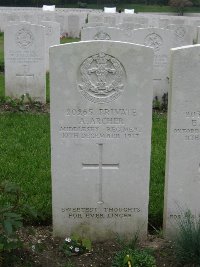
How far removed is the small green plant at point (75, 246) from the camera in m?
4.14

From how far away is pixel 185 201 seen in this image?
4316 millimetres

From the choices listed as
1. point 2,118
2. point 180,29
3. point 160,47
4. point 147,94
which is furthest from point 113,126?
point 180,29

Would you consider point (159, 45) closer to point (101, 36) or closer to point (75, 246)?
point (101, 36)

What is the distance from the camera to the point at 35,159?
6332 mm

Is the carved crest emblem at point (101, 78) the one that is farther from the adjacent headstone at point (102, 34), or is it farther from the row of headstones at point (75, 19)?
the row of headstones at point (75, 19)

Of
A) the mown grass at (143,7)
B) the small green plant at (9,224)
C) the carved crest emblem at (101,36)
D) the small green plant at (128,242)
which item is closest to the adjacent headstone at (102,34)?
the carved crest emblem at (101,36)

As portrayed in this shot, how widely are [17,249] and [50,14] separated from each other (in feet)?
71.6

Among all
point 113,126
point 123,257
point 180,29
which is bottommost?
point 123,257

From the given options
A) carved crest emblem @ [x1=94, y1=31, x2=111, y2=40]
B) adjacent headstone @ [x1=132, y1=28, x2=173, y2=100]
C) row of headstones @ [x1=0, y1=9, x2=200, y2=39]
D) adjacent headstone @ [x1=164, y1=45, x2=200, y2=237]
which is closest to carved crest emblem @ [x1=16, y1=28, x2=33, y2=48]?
carved crest emblem @ [x1=94, y1=31, x2=111, y2=40]

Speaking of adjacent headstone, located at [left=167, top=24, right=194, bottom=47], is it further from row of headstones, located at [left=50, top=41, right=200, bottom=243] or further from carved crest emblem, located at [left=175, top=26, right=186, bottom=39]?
row of headstones, located at [left=50, top=41, right=200, bottom=243]

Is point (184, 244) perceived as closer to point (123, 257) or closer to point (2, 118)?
point (123, 257)

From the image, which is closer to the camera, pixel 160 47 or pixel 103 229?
pixel 103 229

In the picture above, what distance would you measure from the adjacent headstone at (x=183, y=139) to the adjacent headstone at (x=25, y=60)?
5.49 m

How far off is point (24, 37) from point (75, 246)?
5.66m
